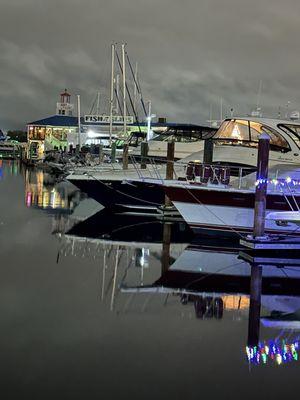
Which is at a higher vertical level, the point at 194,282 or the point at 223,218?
the point at 223,218

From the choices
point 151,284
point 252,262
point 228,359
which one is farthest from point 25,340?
point 252,262

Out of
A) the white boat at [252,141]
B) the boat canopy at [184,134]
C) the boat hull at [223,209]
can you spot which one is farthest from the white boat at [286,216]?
the boat canopy at [184,134]

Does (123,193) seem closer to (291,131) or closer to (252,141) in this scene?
(252,141)

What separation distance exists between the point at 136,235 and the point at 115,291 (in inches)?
314

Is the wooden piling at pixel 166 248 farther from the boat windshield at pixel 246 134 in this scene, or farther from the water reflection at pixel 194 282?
the boat windshield at pixel 246 134

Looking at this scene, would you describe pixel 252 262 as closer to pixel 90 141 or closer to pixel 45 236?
pixel 45 236

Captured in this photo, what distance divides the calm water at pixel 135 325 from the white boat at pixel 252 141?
7.04 m

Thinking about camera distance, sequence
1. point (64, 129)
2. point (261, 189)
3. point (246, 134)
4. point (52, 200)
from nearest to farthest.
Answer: point (261, 189) → point (246, 134) → point (52, 200) → point (64, 129)

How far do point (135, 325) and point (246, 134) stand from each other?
15.9m

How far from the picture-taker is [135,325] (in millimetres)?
9422

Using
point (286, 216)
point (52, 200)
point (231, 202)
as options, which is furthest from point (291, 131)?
point (52, 200)

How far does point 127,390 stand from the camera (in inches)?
267

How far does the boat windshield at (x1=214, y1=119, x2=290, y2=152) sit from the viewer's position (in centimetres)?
2286

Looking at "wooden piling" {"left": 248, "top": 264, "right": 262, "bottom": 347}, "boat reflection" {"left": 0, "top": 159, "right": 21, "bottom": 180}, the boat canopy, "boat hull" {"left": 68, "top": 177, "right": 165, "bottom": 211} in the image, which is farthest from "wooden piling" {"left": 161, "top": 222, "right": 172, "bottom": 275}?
"boat reflection" {"left": 0, "top": 159, "right": 21, "bottom": 180}
